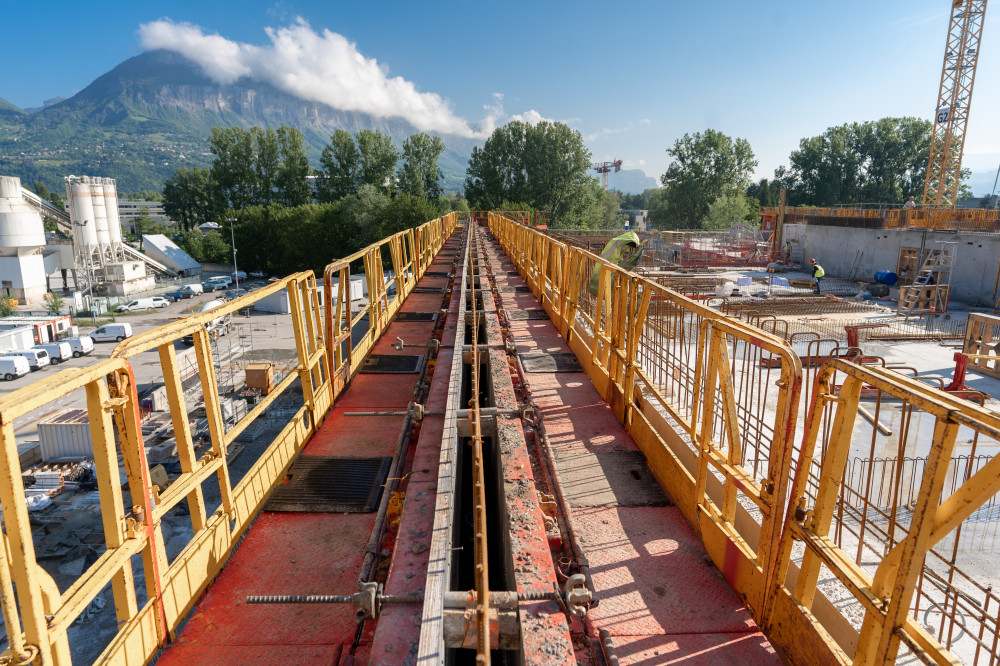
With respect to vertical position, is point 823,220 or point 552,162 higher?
point 552,162

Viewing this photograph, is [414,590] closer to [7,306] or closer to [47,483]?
[47,483]

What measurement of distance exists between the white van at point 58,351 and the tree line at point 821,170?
64.3 metres

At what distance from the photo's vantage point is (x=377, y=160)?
69.5 metres

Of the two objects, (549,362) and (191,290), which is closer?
(549,362)

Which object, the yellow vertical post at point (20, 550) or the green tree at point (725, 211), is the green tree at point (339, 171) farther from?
the yellow vertical post at point (20, 550)

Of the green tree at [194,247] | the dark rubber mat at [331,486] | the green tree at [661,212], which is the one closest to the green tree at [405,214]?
the green tree at [194,247]

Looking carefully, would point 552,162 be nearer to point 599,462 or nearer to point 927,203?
point 927,203

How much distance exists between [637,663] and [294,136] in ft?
262

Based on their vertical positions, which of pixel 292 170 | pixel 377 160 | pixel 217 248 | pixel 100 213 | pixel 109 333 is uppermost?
pixel 377 160

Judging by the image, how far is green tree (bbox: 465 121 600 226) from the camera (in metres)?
64.6

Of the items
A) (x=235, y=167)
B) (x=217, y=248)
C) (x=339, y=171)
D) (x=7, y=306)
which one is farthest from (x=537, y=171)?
(x=7, y=306)

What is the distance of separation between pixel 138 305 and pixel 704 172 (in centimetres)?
6594

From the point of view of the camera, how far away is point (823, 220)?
37250mm

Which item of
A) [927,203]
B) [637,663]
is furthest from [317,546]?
[927,203]
